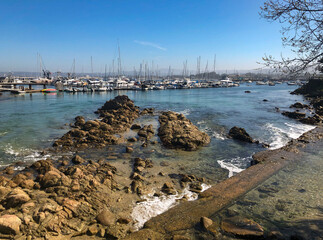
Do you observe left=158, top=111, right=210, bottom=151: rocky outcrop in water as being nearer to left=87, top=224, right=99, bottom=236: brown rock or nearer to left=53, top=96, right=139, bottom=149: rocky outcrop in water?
left=53, top=96, right=139, bottom=149: rocky outcrop in water

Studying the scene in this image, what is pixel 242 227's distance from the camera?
297 inches

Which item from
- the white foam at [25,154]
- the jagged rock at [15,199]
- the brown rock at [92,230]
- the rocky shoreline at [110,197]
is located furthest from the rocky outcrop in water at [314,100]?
the jagged rock at [15,199]

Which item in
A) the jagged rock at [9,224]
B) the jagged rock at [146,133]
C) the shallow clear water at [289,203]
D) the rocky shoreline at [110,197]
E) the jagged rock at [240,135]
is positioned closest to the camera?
the jagged rock at [9,224]

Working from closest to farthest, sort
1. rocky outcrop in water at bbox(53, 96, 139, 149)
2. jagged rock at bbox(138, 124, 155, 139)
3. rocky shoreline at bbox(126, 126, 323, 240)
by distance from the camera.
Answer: rocky shoreline at bbox(126, 126, 323, 240) < rocky outcrop in water at bbox(53, 96, 139, 149) < jagged rock at bbox(138, 124, 155, 139)

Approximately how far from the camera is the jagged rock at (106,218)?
777cm

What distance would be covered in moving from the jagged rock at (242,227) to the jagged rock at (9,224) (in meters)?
6.65

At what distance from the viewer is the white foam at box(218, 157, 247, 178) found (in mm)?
13234

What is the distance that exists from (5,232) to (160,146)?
1244 centimetres

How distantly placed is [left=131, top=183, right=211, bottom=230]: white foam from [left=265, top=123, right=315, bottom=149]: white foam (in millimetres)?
11400

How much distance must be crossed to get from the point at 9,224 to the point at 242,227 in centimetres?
752

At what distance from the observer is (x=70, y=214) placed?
776 cm

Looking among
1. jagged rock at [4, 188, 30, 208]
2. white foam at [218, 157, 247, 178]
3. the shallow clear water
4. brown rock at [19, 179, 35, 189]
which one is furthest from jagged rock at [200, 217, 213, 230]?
brown rock at [19, 179, 35, 189]

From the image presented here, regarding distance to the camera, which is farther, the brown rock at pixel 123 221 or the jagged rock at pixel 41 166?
the jagged rock at pixel 41 166

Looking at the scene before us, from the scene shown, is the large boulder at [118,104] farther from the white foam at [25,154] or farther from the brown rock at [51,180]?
the brown rock at [51,180]
